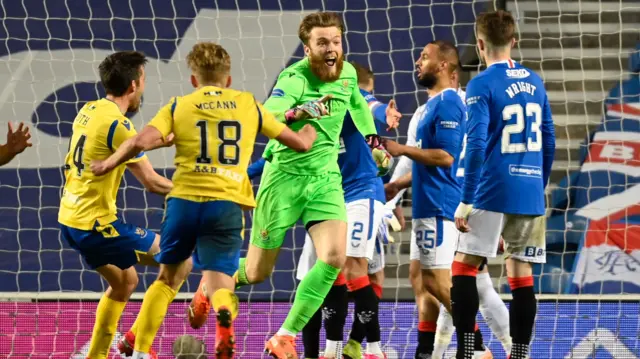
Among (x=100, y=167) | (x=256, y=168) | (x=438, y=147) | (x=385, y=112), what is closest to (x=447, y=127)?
(x=438, y=147)

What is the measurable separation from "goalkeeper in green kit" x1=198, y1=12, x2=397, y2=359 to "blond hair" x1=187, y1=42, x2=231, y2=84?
49cm

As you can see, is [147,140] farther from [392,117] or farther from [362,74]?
[362,74]

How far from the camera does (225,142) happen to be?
5703 mm

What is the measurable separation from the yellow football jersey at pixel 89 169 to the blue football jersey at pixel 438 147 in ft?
6.16

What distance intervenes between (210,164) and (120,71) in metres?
1.39

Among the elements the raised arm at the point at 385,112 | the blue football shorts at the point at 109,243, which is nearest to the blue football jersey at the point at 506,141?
the raised arm at the point at 385,112

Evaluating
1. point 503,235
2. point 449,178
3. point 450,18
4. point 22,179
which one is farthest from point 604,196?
point 22,179

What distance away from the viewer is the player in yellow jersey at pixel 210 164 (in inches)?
223

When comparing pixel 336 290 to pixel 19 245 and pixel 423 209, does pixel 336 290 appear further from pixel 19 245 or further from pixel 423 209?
pixel 19 245

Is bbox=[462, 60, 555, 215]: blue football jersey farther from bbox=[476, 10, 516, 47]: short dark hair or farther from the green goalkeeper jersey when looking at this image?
the green goalkeeper jersey

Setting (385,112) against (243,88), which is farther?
(243,88)

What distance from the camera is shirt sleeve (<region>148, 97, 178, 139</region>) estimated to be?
5.63 meters

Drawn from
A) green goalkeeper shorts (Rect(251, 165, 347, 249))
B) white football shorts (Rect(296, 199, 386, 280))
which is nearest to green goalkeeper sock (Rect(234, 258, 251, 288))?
green goalkeeper shorts (Rect(251, 165, 347, 249))

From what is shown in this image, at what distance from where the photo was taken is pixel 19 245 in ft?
31.1
